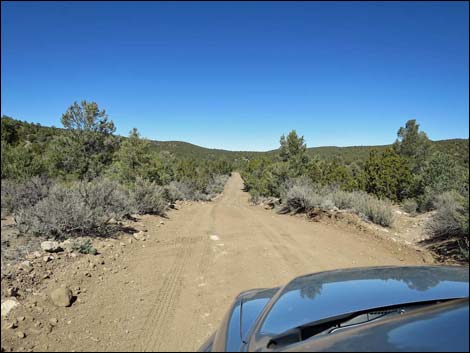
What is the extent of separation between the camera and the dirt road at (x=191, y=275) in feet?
9.53

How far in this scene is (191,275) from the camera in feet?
16.7

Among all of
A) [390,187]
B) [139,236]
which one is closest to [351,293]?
[139,236]

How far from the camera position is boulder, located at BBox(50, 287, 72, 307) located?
3.55 m

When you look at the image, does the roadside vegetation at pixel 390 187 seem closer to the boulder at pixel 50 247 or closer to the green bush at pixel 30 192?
the boulder at pixel 50 247

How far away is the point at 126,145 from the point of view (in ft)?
50.5

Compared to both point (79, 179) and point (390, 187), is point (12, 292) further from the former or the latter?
point (390, 187)

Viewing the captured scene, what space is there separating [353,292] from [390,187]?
17.4m

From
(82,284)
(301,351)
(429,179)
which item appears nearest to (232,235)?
(82,284)

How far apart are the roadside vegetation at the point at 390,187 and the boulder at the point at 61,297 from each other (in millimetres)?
7081

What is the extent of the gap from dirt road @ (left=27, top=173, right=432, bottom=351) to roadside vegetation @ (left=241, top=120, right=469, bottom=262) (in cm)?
147

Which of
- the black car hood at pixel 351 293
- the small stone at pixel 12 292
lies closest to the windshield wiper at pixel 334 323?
the black car hood at pixel 351 293

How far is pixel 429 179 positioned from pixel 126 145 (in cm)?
1597

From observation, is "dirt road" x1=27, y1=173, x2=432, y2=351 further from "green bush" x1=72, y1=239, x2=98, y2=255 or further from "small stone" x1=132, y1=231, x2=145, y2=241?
"green bush" x1=72, y1=239, x2=98, y2=255

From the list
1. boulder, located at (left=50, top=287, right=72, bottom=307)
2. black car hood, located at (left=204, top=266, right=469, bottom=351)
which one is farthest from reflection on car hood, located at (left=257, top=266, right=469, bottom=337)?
boulder, located at (left=50, top=287, right=72, bottom=307)
